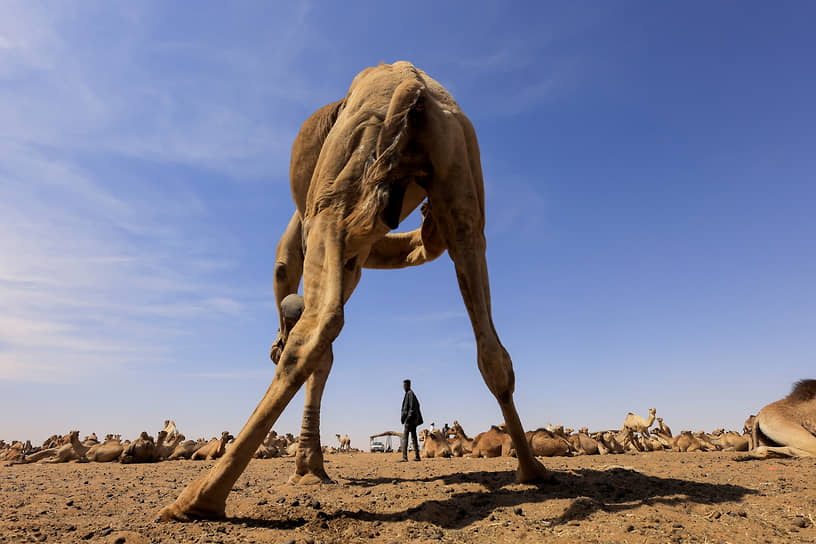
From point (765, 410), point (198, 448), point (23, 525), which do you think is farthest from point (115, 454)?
point (765, 410)

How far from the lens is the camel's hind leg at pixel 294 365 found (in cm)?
348

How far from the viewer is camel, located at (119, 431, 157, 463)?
46.1 ft

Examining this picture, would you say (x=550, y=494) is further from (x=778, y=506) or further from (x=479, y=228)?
(x=479, y=228)

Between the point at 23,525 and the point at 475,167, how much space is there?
513 cm

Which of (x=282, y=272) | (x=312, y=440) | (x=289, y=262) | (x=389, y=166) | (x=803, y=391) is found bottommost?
(x=312, y=440)

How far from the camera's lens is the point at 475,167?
16.8 feet

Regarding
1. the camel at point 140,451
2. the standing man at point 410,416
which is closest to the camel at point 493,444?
the standing man at point 410,416

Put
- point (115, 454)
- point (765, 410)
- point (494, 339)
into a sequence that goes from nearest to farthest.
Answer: point (494, 339), point (765, 410), point (115, 454)

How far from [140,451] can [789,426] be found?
16587 mm

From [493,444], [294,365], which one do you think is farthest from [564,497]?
[493,444]

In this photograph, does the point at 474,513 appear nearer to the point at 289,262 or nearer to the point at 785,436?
the point at 289,262

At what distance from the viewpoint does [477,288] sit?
191 inches

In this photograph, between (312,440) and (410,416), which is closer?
(312,440)

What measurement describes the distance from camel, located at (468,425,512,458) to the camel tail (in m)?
10.2
